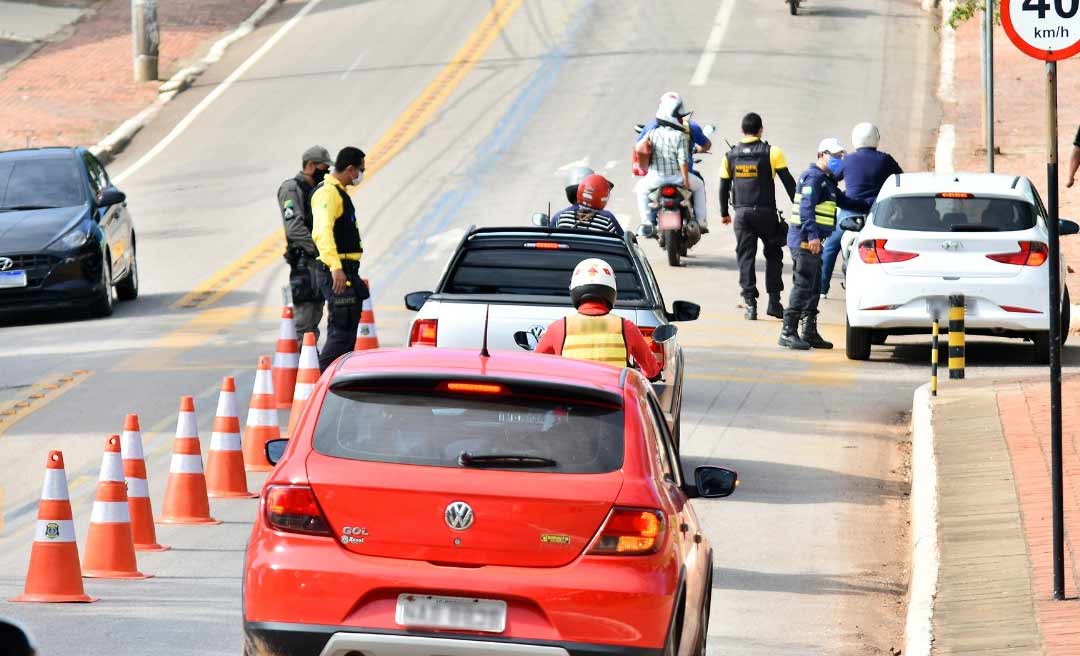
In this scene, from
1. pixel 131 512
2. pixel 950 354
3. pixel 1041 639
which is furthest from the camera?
pixel 950 354

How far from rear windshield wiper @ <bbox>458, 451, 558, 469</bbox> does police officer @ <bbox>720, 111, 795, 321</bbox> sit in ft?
46.2

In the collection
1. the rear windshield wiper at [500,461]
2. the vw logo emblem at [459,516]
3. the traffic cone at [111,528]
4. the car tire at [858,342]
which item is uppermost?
the rear windshield wiper at [500,461]

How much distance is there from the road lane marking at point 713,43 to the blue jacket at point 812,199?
16.8m

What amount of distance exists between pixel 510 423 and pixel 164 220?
22.5m

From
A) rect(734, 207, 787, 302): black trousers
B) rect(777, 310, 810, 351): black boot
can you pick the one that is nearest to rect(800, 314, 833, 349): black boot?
rect(777, 310, 810, 351): black boot

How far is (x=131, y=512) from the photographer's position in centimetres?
1114

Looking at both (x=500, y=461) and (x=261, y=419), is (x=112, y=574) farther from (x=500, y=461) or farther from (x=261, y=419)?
(x=500, y=461)

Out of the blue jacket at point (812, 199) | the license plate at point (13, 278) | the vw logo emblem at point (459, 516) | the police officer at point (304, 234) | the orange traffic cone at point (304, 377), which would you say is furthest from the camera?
the license plate at point (13, 278)

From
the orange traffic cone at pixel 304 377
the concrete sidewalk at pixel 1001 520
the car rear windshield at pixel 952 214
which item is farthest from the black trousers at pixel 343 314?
the car rear windshield at pixel 952 214

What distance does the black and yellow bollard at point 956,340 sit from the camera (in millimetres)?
16500

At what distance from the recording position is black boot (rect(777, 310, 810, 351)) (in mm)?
19469

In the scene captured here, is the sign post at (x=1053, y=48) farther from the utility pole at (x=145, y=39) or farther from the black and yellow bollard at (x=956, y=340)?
the utility pole at (x=145, y=39)

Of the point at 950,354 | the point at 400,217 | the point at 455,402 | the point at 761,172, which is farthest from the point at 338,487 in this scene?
the point at 400,217

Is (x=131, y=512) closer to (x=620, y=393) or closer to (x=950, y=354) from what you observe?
(x=620, y=393)
